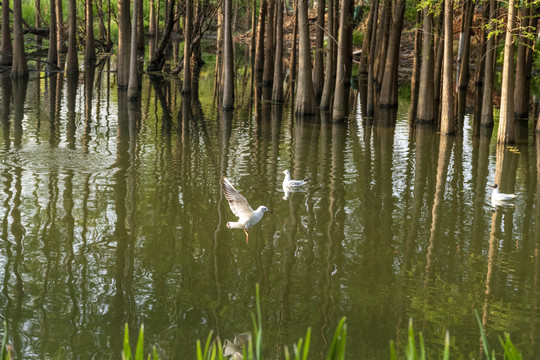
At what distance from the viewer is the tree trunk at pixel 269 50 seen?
1200 inches

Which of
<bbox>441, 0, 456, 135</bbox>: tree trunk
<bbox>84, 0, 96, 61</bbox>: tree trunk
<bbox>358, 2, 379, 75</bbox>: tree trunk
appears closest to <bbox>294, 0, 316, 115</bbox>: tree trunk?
<bbox>441, 0, 456, 135</bbox>: tree trunk

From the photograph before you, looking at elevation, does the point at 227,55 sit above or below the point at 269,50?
below

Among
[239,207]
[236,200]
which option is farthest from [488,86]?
[236,200]

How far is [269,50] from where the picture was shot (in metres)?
31.1

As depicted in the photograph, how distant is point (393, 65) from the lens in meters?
25.1

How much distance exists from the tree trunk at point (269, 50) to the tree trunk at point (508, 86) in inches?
532

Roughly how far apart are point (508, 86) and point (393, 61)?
7297 mm

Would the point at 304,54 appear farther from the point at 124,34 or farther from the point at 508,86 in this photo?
the point at 124,34

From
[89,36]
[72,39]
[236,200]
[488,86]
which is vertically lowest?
[236,200]

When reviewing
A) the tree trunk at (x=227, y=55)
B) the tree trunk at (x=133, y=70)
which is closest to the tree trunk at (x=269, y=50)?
the tree trunk at (x=133, y=70)

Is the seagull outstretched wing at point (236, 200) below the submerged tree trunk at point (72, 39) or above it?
below

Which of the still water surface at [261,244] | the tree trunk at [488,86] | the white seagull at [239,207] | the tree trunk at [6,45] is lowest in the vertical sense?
the still water surface at [261,244]

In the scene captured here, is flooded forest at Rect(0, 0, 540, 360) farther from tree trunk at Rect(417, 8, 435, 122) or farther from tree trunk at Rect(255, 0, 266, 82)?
tree trunk at Rect(255, 0, 266, 82)

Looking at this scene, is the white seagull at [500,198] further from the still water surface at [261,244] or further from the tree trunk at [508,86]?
the tree trunk at [508,86]
